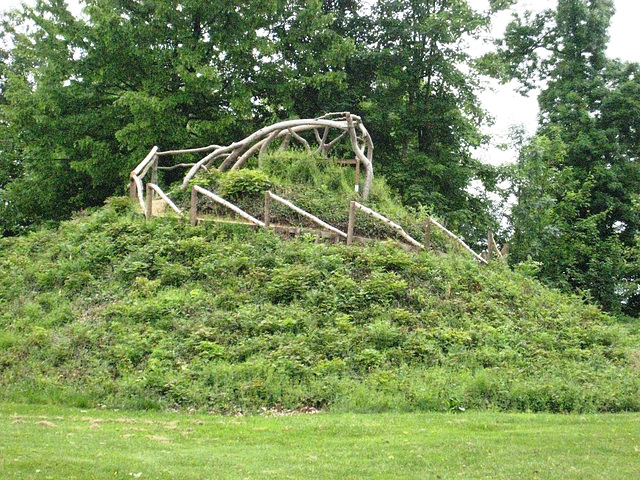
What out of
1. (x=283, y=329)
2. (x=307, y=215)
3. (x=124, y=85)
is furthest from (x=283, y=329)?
(x=124, y=85)

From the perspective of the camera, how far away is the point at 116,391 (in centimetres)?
1145

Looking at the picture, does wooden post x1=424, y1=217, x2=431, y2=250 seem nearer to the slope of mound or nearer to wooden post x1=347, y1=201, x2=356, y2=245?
the slope of mound

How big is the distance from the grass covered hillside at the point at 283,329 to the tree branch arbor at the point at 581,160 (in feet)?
28.1

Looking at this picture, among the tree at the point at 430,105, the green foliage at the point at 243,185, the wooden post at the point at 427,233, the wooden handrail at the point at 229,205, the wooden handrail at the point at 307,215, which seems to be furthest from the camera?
the tree at the point at 430,105

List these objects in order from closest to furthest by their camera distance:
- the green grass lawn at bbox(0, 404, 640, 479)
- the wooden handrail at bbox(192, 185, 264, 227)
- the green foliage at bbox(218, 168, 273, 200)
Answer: the green grass lawn at bbox(0, 404, 640, 479) → the wooden handrail at bbox(192, 185, 264, 227) → the green foliage at bbox(218, 168, 273, 200)

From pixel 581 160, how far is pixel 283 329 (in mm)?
22680

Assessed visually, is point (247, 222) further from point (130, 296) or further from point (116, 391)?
point (116, 391)

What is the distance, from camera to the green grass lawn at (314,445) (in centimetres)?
721

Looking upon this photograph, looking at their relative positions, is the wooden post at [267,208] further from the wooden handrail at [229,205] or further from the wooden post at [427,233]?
the wooden post at [427,233]

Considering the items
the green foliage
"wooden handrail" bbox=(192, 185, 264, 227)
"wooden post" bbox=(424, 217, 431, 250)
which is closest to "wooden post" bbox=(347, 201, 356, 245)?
"wooden post" bbox=(424, 217, 431, 250)

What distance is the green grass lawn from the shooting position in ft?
23.6

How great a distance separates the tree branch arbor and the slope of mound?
880 cm

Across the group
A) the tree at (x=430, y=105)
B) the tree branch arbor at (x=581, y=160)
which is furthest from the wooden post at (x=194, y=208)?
the tree branch arbor at (x=581, y=160)

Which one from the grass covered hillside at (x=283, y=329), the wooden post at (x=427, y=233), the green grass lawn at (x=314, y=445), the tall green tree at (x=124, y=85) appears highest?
the tall green tree at (x=124, y=85)
